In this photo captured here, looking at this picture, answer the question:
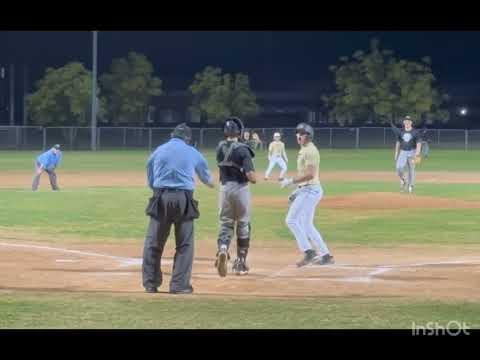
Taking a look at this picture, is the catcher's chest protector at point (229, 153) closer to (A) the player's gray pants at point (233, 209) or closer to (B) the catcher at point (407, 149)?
(A) the player's gray pants at point (233, 209)

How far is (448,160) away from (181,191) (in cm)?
4611

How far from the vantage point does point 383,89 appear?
259ft

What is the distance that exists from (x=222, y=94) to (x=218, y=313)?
67364 millimetres

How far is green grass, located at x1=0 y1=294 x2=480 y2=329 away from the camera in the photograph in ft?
30.1

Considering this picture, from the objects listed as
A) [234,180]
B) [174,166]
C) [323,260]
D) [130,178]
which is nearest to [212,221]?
[323,260]

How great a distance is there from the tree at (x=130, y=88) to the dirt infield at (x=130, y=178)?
112ft

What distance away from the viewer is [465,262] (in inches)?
583

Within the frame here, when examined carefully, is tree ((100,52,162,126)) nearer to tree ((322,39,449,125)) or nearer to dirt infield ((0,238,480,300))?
tree ((322,39,449,125))

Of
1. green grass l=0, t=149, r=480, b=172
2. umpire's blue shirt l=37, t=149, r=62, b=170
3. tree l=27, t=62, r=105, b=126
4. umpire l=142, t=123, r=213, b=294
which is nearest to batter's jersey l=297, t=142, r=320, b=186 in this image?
umpire l=142, t=123, r=213, b=294

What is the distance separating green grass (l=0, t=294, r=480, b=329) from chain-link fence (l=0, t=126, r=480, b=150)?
56.6 metres

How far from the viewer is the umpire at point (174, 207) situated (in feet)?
36.4

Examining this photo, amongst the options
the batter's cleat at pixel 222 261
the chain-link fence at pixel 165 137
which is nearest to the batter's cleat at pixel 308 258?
the batter's cleat at pixel 222 261
